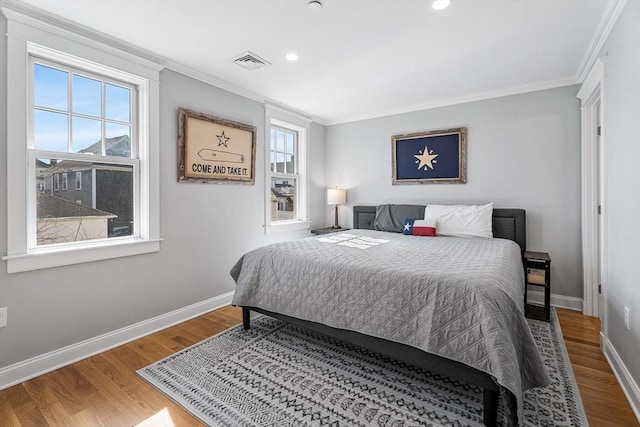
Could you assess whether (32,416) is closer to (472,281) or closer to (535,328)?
(472,281)

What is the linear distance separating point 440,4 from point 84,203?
9.72 feet

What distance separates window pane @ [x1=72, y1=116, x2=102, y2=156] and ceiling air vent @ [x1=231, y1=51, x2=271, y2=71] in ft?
4.19

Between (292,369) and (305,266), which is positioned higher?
(305,266)

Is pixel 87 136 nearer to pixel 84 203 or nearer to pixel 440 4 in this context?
pixel 84 203

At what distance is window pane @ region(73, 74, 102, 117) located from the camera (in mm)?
2377

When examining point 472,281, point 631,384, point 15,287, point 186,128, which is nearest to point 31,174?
point 15,287

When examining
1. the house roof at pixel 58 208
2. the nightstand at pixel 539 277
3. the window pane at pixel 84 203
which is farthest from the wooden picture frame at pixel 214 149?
the nightstand at pixel 539 277

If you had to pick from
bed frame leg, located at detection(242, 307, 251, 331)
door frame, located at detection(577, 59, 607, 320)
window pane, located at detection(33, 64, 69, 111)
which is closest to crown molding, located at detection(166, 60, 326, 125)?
window pane, located at detection(33, 64, 69, 111)

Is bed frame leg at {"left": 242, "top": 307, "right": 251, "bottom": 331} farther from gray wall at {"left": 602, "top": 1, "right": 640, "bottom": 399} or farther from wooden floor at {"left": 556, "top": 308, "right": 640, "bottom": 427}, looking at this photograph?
gray wall at {"left": 602, "top": 1, "right": 640, "bottom": 399}

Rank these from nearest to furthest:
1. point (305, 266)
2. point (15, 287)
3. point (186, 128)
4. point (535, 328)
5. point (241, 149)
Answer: point (15, 287) < point (305, 266) < point (535, 328) < point (186, 128) < point (241, 149)

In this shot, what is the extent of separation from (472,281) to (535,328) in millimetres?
1688

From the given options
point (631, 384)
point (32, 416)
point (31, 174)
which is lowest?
point (32, 416)

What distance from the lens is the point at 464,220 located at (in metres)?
3.53

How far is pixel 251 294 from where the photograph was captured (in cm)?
262
